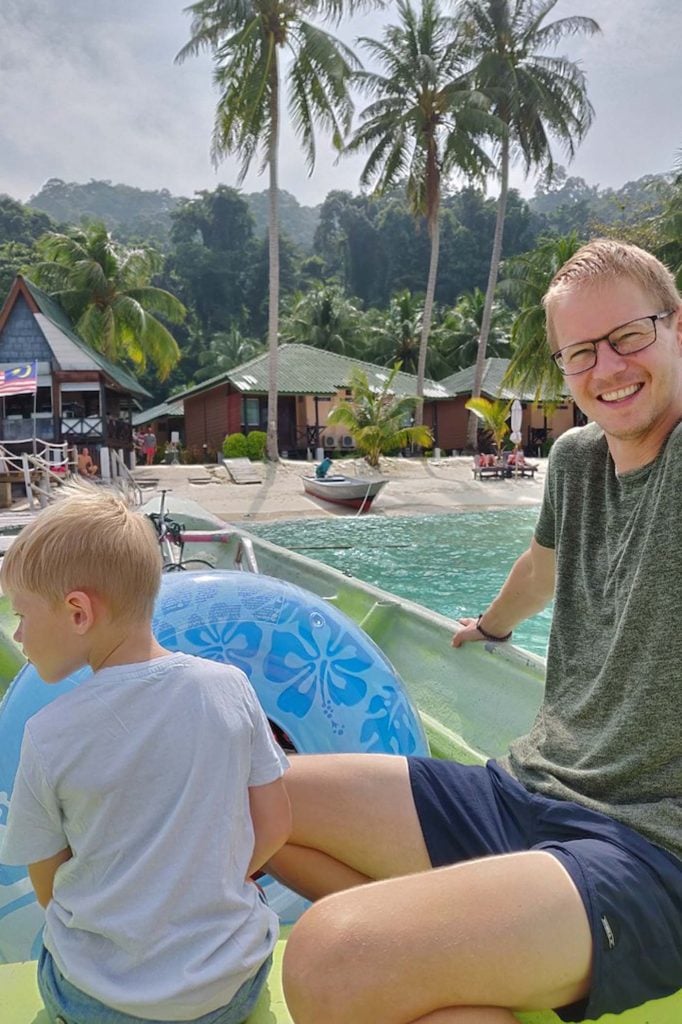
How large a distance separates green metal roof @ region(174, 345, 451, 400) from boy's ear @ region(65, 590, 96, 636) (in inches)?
984

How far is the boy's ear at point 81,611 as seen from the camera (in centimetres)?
115

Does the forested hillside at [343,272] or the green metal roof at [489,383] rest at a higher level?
the forested hillside at [343,272]

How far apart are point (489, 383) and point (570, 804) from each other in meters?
31.1

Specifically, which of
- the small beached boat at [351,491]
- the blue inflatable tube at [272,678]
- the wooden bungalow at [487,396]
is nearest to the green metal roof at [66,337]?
the small beached boat at [351,491]

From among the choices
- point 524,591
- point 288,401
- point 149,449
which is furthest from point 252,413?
point 524,591

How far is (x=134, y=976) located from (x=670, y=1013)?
0.87 meters

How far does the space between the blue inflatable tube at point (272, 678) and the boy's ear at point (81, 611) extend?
76 cm

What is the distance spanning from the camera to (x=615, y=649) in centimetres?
145

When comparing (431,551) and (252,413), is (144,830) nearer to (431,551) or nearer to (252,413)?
(431,551)

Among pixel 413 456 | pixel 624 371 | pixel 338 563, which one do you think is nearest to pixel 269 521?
pixel 338 563

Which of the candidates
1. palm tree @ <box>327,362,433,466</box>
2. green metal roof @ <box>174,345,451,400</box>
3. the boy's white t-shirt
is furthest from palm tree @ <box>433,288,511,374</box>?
the boy's white t-shirt

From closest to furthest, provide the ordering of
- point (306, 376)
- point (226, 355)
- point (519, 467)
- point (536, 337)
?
point (519, 467) < point (536, 337) < point (306, 376) < point (226, 355)

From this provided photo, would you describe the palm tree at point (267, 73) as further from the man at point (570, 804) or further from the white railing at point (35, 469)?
the man at point (570, 804)

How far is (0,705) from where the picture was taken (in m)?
2.03
